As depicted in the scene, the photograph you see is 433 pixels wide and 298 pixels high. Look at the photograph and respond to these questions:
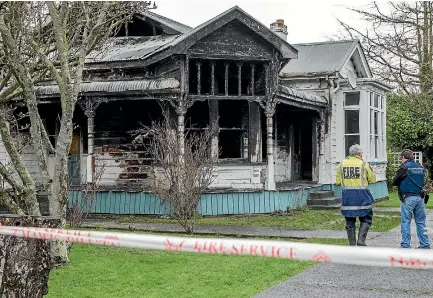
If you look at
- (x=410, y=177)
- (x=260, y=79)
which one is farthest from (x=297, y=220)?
(x=410, y=177)

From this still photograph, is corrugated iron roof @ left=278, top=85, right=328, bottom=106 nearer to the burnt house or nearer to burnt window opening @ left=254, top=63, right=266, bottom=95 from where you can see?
the burnt house

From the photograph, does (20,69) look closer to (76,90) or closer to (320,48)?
(76,90)

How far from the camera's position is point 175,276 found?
8.57 meters

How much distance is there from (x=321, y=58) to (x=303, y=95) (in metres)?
3.65

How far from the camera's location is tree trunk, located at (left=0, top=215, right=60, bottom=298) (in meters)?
5.52

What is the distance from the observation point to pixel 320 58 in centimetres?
2262

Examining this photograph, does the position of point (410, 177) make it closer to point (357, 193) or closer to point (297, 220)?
point (357, 193)

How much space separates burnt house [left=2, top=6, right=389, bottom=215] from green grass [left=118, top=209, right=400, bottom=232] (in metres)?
0.57

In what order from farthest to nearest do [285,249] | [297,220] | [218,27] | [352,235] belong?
[218,27] < [297,220] < [352,235] < [285,249]

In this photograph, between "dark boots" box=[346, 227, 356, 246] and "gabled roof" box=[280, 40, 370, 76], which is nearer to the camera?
"dark boots" box=[346, 227, 356, 246]

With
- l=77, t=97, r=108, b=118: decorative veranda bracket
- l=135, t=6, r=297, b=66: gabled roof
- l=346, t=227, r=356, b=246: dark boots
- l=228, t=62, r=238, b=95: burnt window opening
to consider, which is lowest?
l=346, t=227, r=356, b=246: dark boots

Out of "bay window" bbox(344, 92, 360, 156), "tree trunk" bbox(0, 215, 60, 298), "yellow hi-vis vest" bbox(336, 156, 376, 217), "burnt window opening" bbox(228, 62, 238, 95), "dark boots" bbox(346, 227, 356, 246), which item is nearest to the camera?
"tree trunk" bbox(0, 215, 60, 298)

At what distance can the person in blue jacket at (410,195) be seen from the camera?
34.2 ft

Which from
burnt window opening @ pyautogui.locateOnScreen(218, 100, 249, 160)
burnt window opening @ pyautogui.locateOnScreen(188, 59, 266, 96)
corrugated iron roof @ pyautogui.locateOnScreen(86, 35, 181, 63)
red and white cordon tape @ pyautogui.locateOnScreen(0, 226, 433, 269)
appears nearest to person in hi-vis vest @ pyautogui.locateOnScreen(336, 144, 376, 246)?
red and white cordon tape @ pyautogui.locateOnScreen(0, 226, 433, 269)
